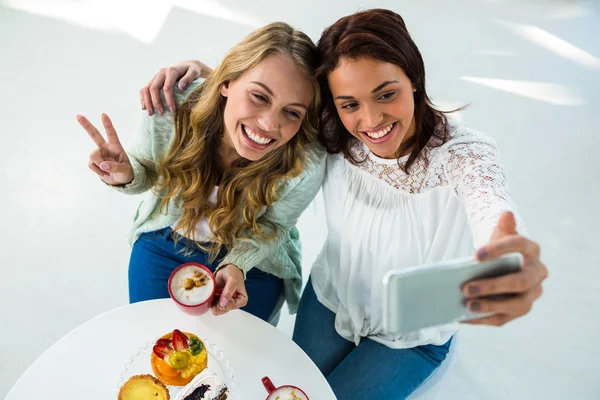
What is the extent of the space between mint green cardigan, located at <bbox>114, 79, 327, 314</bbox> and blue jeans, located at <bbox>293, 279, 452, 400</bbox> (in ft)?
0.82

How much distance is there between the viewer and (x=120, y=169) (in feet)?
5.35

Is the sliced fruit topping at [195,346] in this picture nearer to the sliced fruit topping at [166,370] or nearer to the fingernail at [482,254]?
the sliced fruit topping at [166,370]

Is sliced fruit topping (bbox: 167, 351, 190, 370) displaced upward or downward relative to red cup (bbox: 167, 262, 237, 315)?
downward

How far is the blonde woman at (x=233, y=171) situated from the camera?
1.50 meters

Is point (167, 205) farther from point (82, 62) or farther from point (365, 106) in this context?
point (82, 62)

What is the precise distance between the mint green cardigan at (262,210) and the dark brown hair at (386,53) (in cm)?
25

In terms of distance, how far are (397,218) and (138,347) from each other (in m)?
0.80

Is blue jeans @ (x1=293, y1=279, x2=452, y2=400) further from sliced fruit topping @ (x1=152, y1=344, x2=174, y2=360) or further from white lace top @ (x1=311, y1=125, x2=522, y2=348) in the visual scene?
sliced fruit topping @ (x1=152, y1=344, x2=174, y2=360)

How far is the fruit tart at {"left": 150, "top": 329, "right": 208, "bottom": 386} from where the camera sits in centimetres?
133

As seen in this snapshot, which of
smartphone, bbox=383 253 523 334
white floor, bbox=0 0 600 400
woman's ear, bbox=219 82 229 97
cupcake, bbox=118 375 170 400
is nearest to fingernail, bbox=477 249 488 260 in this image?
smartphone, bbox=383 253 523 334

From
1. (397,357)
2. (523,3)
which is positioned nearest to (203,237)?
(397,357)

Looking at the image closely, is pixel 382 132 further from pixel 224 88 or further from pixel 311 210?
pixel 311 210

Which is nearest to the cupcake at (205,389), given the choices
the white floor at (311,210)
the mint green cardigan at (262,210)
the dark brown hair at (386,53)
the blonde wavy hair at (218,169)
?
the mint green cardigan at (262,210)

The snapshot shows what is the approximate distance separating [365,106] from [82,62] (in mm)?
2397
